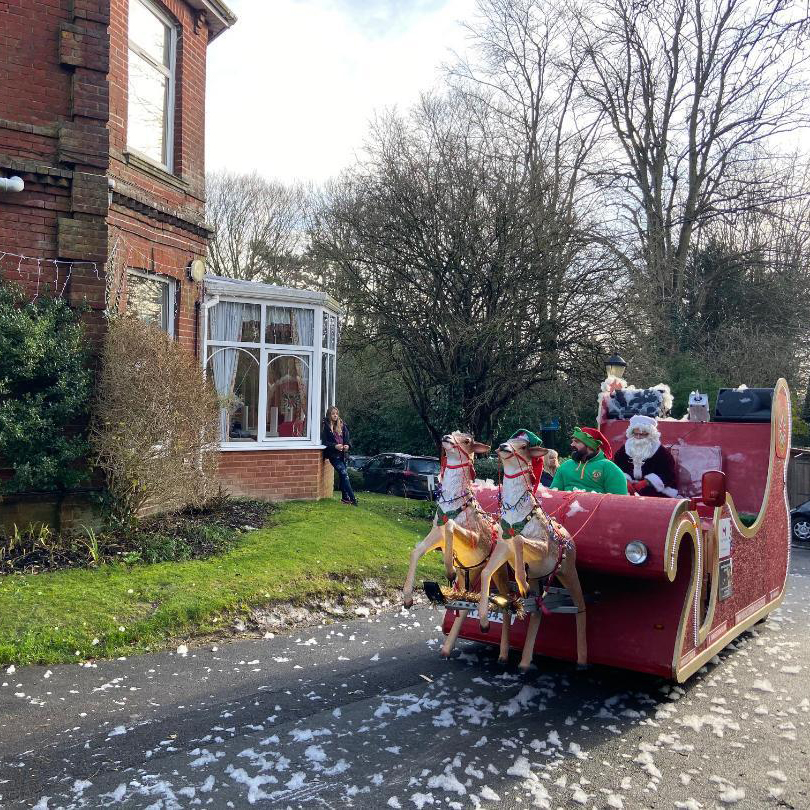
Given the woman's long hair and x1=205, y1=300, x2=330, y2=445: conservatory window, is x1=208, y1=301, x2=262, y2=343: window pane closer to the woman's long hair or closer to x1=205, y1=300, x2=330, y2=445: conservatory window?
x1=205, y1=300, x2=330, y2=445: conservatory window

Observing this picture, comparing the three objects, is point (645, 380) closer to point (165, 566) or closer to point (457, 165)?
point (457, 165)

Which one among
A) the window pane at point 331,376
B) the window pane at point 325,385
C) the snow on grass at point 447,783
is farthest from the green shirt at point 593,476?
the window pane at point 331,376

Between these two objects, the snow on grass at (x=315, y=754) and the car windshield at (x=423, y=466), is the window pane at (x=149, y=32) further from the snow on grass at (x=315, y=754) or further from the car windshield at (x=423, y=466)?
the car windshield at (x=423, y=466)

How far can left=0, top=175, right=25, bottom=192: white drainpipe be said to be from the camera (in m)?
8.76

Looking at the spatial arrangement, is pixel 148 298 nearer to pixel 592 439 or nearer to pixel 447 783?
pixel 592 439

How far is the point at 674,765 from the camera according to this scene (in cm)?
452

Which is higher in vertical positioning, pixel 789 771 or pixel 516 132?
pixel 516 132

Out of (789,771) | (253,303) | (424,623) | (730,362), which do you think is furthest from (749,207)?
(789,771)

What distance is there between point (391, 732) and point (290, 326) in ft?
31.2

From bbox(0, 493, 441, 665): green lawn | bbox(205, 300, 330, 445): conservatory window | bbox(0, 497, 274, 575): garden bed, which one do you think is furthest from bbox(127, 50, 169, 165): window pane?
bbox(0, 493, 441, 665): green lawn

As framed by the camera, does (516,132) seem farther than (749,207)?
No

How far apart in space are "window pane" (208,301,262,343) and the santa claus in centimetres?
748

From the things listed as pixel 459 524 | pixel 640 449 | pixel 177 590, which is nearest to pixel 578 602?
pixel 459 524

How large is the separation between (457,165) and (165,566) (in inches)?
444
